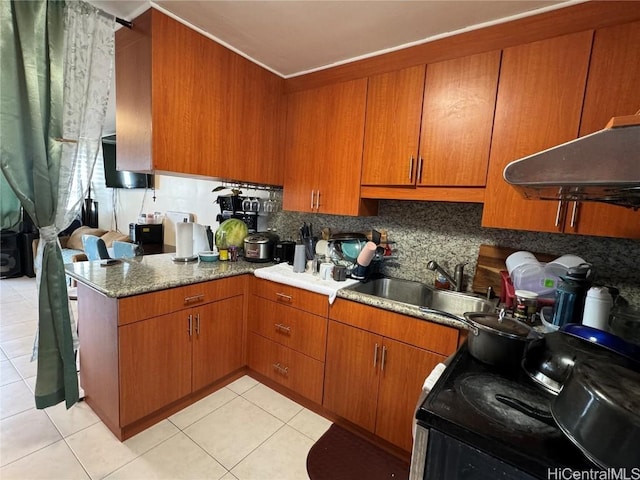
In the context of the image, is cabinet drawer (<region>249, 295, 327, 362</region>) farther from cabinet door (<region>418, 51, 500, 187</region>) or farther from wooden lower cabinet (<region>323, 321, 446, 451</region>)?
cabinet door (<region>418, 51, 500, 187</region>)

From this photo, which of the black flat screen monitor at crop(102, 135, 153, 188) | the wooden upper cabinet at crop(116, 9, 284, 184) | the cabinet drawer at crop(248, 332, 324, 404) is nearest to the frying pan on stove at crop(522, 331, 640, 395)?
the cabinet drawer at crop(248, 332, 324, 404)

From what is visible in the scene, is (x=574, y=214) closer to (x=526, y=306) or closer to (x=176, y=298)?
(x=526, y=306)

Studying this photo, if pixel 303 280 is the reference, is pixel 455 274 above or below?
above

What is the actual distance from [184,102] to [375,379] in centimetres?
194

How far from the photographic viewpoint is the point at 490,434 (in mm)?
611

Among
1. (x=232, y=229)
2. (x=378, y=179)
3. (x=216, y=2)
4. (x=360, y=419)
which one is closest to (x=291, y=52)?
(x=216, y=2)

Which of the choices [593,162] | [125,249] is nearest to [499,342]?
[593,162]

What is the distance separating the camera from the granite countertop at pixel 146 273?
4.91 ft

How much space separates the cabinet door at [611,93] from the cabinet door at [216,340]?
6.61ft

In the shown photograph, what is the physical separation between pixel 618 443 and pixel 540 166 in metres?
0.55

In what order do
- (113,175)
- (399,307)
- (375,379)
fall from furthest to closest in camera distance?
(113,175), (375,379), (399,307)

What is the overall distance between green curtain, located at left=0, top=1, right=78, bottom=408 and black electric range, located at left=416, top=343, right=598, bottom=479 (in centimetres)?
184

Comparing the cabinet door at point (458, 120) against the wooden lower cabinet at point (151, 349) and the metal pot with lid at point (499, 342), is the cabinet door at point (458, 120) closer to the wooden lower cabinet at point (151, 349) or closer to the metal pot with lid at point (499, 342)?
the metal pot with lid at point (499, 342)

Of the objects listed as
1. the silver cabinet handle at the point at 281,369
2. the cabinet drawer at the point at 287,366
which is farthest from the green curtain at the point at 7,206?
the silver cabinet handle at the point at 281,369
